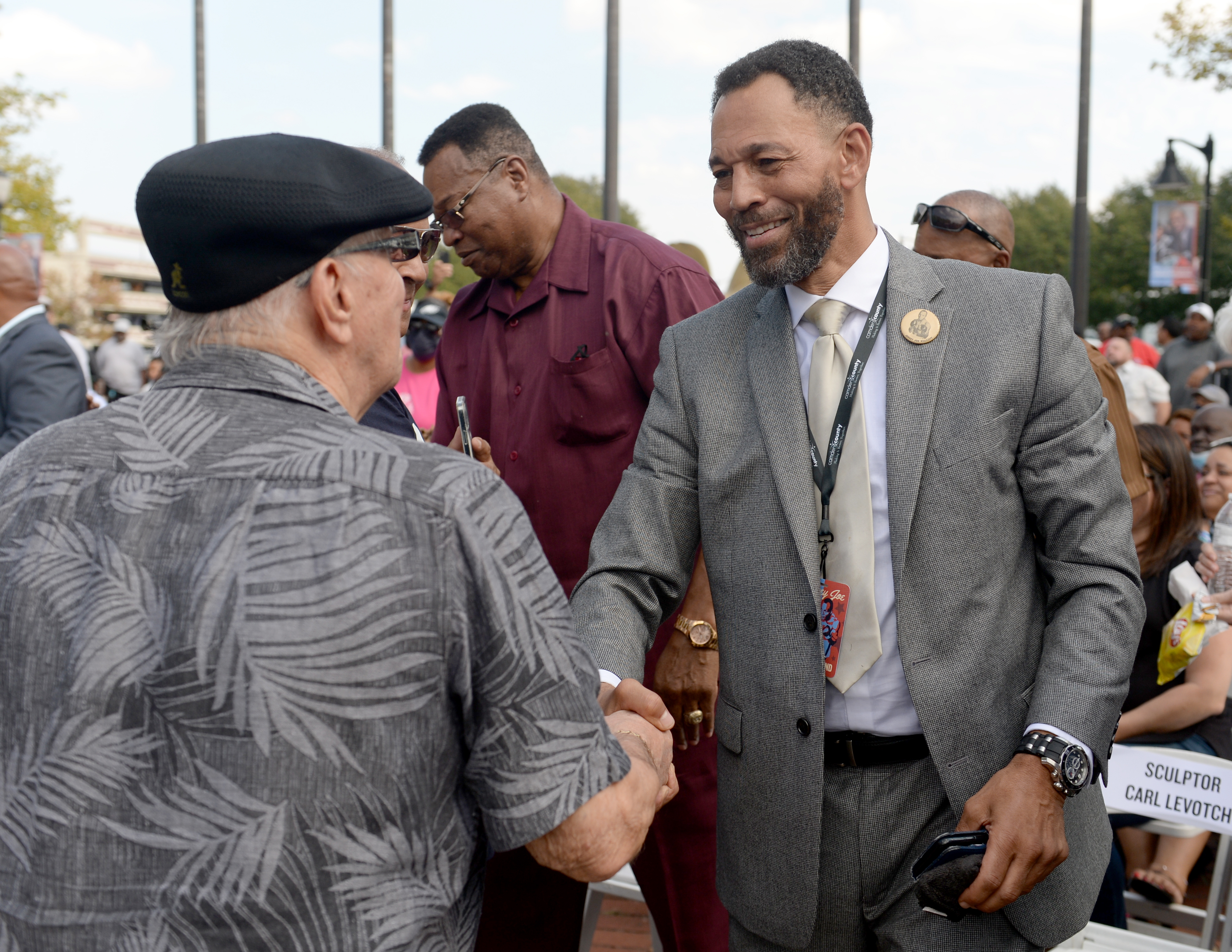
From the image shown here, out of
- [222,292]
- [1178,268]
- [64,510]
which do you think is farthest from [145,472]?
[1178,268]

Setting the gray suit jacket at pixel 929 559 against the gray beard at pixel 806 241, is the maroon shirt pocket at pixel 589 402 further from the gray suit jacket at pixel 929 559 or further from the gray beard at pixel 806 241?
the gray beard at pixel 806 241

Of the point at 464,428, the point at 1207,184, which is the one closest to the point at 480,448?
the point at 464,428

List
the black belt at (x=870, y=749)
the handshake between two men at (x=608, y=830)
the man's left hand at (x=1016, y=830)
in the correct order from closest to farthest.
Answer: the handshake between two men at (x=608, y=830) → the man's left hand at (x=1016, y=830) → the black belt at (x=870, y=749)

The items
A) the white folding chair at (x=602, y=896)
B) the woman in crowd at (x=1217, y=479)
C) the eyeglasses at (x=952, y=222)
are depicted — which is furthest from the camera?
the woman in crowd at (x=1217, y=479)

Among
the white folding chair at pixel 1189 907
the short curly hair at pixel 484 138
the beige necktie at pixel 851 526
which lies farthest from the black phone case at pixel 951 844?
the short curly hair at pixel 484 138

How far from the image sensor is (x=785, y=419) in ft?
6.91

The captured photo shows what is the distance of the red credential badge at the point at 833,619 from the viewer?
2041 mm

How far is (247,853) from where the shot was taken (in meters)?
1.27

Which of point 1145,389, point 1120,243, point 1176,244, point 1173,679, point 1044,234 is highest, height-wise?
point 1044,234

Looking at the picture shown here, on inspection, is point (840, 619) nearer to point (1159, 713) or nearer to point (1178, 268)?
point (1159, 713)

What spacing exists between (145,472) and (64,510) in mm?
107

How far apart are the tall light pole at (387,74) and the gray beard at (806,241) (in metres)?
13.5

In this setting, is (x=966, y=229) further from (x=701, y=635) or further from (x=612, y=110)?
(x=612, y=110)

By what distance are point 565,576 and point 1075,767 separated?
1.63m
